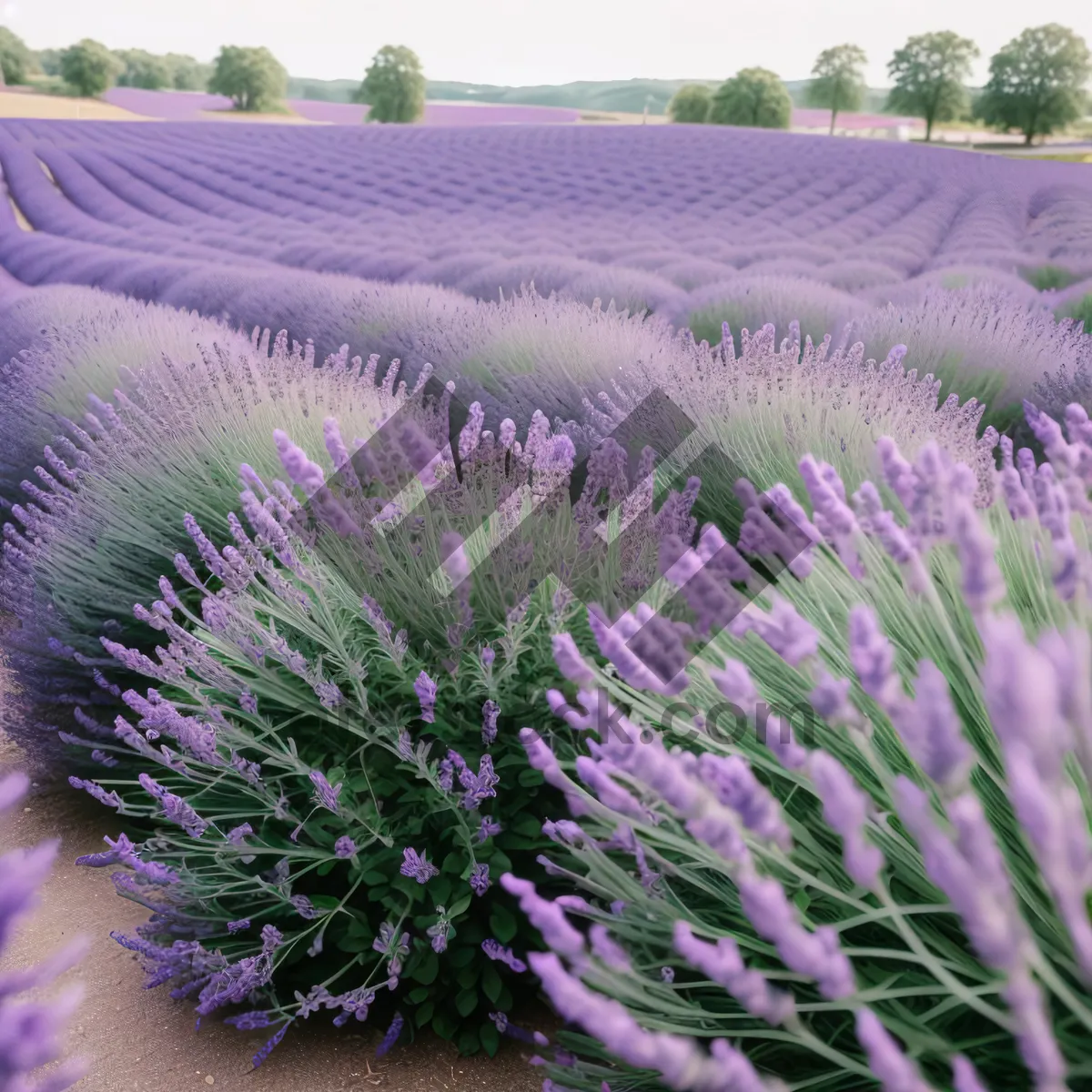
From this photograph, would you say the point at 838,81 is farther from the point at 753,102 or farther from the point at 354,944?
the point at 354,944

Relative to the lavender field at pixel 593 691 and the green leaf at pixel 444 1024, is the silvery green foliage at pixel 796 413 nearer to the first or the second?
the lavender field at pixel 593 691

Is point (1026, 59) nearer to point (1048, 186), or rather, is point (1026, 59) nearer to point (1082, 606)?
point (1048, 186)

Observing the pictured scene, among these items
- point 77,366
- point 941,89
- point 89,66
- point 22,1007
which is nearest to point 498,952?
point 22,1007

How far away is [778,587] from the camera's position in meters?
1.54

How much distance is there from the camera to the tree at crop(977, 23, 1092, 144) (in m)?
14.1

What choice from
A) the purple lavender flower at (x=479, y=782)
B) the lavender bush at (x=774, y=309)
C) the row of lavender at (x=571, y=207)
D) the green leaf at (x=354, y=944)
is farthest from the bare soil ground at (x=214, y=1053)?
the row of lavender at (x=571, y=207)

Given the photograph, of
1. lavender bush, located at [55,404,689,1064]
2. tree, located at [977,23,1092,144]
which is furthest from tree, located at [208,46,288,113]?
lavender bush, located at [55,404,689,1064]

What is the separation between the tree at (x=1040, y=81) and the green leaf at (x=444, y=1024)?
1596 cm

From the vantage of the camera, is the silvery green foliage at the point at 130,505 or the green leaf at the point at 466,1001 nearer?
the green leaf at the point at 466,1001

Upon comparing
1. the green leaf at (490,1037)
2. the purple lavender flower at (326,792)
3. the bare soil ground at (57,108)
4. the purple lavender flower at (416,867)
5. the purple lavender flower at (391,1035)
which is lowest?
the green leaf at (490,1037)

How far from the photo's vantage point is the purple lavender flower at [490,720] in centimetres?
161

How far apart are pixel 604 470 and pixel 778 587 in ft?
1.97

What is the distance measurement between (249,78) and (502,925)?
103ft

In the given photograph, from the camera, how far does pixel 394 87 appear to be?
98.1 ft
